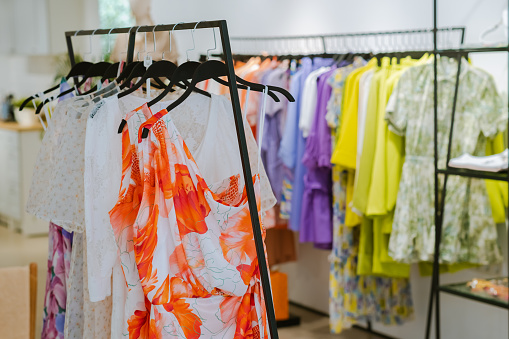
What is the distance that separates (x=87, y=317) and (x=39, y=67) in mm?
6080

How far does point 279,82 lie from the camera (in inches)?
160

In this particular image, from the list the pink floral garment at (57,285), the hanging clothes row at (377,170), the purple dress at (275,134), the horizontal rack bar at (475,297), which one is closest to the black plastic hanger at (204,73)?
the pink floral garment at (57,285)

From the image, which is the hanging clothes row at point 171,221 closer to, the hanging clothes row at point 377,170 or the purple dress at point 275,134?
the hanging clothes row at point 377,170

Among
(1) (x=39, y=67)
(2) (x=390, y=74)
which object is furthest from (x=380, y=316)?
(1) (x=39, y=67)

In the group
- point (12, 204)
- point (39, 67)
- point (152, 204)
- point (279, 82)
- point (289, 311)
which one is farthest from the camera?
point (39, 67)

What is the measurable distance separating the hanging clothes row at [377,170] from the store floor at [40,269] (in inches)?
19.3

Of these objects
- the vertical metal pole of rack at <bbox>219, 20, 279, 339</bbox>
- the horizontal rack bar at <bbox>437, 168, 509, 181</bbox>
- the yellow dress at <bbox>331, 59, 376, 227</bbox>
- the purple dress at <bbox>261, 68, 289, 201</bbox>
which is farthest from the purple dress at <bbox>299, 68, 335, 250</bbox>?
the vertical metal pole of rack at <bbox>219, 20, 279, 339</bbox>

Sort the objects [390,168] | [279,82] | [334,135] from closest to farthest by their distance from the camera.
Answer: [390,168] < [334,135] < [279,82]

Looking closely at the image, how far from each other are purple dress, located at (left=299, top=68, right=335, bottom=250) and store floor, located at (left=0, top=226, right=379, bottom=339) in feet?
2.21

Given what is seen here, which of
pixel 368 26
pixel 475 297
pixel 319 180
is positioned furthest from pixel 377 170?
pixel 368 26

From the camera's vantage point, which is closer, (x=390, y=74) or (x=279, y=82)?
(x=390, y=74)

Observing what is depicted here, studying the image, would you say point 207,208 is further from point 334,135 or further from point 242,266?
point 334,135

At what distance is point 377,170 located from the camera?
11.3 feet

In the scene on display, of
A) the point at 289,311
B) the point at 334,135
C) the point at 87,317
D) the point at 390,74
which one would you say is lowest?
the point at 289,311
